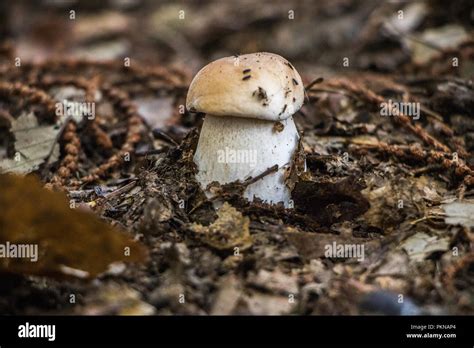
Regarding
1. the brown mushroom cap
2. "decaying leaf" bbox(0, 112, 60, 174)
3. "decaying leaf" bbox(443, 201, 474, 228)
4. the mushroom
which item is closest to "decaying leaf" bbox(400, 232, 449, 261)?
"decaying leaf" bbox(443, 201, 474, 228)

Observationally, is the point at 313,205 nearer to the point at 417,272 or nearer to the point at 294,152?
the point at 294,152

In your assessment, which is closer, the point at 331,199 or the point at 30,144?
the point at 331,199

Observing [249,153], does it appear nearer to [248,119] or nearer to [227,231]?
[248,119]

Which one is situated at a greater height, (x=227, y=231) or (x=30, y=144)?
(x=30, y=144)

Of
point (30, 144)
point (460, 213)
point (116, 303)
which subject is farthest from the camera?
point (30, 144)

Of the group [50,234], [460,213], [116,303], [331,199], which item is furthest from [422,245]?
→ [50,234]

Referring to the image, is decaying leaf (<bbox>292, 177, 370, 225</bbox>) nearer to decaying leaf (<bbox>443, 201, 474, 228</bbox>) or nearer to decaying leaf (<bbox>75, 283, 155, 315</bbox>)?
decaying leaf (<bbox>443, 201, 474, 228</bbox>)

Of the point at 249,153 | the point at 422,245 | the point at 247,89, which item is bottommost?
the point at 422,245
